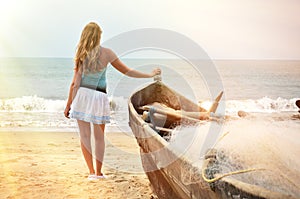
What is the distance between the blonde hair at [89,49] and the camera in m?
4.64

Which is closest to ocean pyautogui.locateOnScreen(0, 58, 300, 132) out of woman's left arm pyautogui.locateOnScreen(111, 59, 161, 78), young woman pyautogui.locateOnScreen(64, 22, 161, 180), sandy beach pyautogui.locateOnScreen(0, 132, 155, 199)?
sandy beach pyautogui.locateOnScreen(0, 132, 155, 199)

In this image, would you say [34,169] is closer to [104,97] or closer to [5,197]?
[5,197]

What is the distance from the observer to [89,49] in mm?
4660

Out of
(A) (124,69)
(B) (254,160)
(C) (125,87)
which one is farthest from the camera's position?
(C) (125,87)

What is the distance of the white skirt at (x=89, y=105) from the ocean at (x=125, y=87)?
5909mm

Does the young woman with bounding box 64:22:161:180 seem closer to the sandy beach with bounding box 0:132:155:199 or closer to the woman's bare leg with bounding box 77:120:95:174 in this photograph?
the woman's bare leg with bounding box 77:120:95:174

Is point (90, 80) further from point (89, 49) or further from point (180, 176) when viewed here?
point (180, 176)

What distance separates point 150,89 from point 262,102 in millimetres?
16917

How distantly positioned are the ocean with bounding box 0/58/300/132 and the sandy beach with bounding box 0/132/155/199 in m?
2.53

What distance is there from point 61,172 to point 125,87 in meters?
12.3

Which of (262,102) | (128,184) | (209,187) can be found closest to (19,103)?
(262,102)

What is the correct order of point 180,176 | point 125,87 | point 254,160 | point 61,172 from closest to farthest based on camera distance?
point 254,160 → point 180,176 → point 61,172 → point 125,87

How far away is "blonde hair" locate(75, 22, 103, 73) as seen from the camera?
15.2ft

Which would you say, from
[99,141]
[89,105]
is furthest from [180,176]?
[99,141]
